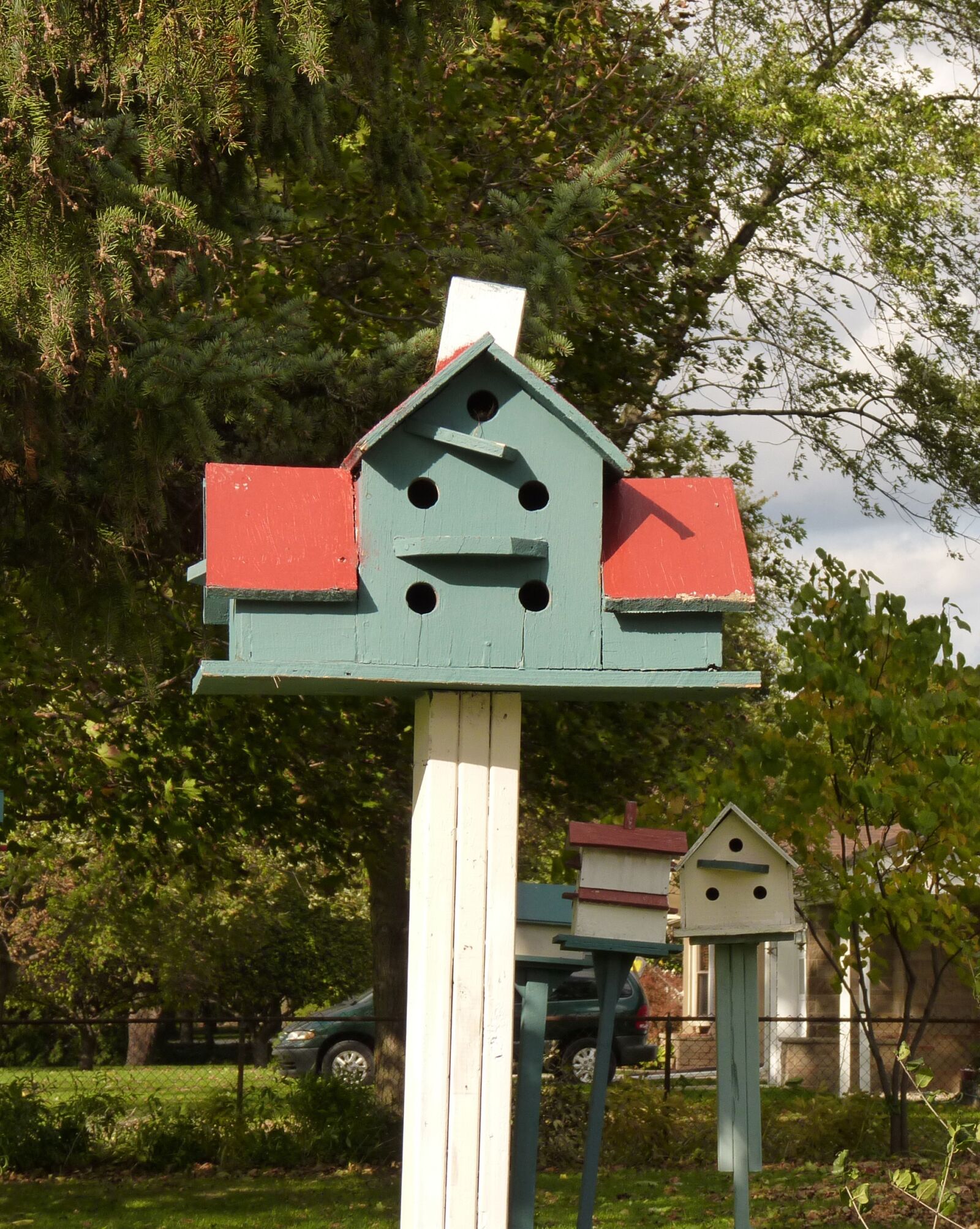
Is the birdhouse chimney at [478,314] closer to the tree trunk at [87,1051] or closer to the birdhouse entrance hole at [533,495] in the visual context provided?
the birdhouse entrance hole at [533,495]

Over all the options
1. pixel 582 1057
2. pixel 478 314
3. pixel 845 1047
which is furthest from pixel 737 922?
pixel 582 1057

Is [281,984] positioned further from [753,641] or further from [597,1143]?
[597,1143]

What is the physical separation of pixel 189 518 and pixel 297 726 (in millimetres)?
2464

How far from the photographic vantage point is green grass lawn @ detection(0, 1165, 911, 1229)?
25.8 feet


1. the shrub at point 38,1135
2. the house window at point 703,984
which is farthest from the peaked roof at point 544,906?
the house window at point 703,984

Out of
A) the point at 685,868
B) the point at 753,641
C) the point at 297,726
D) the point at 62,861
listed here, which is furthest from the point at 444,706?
the point at 753,641

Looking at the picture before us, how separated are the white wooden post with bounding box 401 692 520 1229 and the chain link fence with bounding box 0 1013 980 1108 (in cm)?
623

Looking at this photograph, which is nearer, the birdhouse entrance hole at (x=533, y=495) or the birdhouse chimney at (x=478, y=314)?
the birdhouse entrance hole at (x=533, y=495)

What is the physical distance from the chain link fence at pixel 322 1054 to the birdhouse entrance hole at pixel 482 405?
22.2 ft

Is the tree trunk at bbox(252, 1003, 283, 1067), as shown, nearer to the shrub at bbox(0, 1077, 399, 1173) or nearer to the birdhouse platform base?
the shrub at bbox(0, 1077, 399, 1173)

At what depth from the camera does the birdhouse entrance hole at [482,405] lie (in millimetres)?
4332

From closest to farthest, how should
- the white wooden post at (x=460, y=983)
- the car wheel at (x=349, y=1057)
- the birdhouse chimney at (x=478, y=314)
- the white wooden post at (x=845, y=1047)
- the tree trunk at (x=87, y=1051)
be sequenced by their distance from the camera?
Answer: the white wooden post at (x=460, y=983), the birdhouse chimney at (x=478, y=314), the white wooden post at (x=845, y=1047), the car wheel at (x=349, y=1057), the tree trunk at (x=87, y=1051)

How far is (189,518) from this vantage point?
8070mm

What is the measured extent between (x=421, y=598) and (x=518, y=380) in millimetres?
722
